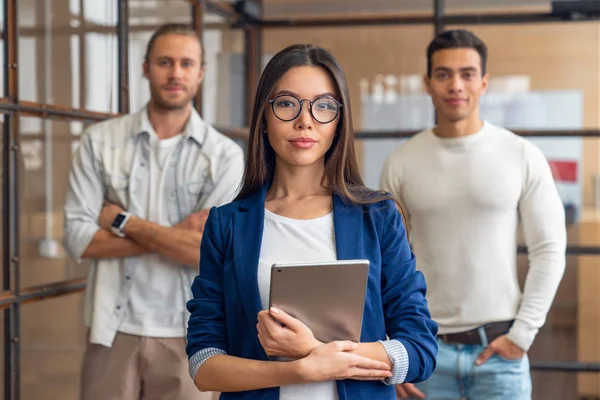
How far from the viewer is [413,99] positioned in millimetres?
4434

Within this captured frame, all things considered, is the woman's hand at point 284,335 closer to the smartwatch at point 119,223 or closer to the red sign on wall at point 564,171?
the smartwatch at point 119,223

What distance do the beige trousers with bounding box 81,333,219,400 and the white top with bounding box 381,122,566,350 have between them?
0.78 metres

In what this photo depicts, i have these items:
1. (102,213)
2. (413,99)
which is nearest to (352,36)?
(413,99)

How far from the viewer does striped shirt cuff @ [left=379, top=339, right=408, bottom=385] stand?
165 cm

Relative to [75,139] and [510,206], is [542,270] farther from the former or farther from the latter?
[75,139]

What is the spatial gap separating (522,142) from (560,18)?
178 cm

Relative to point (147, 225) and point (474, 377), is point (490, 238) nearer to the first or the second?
point (474, 377)

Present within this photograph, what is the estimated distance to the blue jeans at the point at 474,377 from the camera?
2701 mm

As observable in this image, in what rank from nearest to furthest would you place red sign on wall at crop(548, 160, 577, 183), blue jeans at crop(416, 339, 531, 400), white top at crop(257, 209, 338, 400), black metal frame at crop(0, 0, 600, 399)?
white top at crop(257, 209, 338, 400) < blue jeans at crop(416, 339, 531, 400) < black metal frame at crop(0, 0, 600, 399) < red sign on wall at crop(548, 160, 577, 183)

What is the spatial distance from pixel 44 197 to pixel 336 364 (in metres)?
1.75

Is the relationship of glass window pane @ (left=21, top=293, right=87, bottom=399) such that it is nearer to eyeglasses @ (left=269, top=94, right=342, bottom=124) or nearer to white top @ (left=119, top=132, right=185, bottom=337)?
white top @ (left=119, top=132, right=185, bottom=337)

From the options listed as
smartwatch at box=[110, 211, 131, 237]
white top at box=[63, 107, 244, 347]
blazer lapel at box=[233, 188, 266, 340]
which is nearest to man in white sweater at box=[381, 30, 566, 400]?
white top at box=[63, 107, 244, 347]

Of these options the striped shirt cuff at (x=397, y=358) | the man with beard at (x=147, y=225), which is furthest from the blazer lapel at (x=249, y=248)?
the man with beard at (x=147, y=225)

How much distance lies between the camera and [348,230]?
172 centimetres
